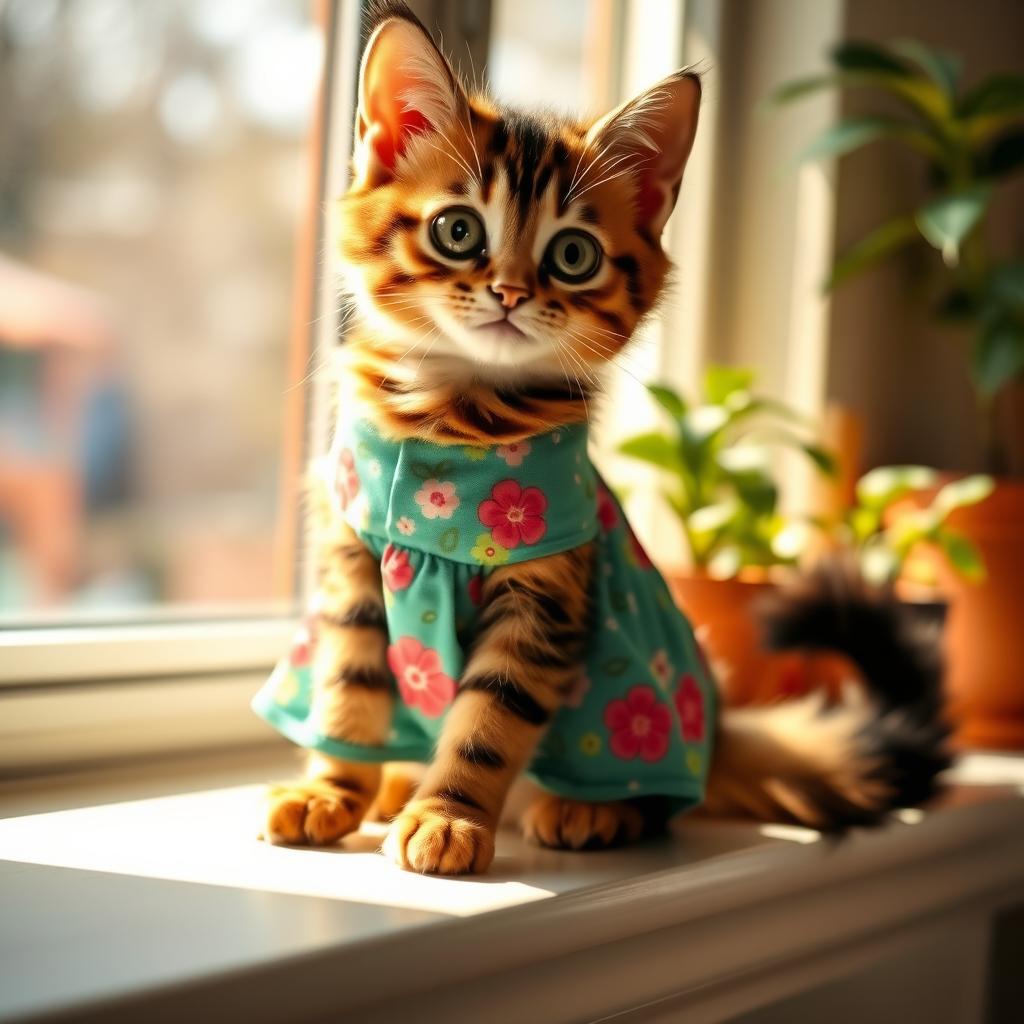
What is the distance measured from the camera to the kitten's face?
2.75ft

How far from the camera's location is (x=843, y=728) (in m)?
1.14

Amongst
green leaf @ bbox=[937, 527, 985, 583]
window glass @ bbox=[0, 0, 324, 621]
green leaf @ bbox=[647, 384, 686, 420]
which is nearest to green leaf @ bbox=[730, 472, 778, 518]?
green leaf @ bbox=[647, 384, 686, 420]

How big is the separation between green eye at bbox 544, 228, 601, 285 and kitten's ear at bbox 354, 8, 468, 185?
127mm

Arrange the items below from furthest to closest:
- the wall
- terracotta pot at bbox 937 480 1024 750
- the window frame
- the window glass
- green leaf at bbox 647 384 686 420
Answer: the window glass, the wall, terracotta pot at bbox 937 480 1024 750, green leaf at bbox 647 384 686 420, the window frame

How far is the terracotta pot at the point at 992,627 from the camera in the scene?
4.85ft

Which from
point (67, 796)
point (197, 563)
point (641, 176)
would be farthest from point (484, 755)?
point (197, 563)

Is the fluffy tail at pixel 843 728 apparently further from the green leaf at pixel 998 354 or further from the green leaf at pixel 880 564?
the green leaf at pixel 998 354

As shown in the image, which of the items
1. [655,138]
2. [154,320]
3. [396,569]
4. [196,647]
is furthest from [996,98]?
[154,320]

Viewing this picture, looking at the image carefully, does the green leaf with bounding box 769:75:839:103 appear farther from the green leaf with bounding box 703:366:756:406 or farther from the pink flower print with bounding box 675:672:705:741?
the pink flower print with bounding box 675:672:705:741

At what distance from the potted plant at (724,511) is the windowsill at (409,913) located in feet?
0.96

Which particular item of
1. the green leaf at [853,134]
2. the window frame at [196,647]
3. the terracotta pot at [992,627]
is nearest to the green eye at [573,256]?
the window frame at [196,647]

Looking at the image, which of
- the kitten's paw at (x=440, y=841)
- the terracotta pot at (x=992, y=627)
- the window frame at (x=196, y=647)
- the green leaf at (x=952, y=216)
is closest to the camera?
the kitten's paw at (x=440, y=841)

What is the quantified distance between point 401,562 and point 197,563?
2.64 m

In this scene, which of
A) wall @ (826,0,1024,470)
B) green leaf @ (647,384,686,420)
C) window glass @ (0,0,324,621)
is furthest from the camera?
window glass @ (0,0,324,621)
